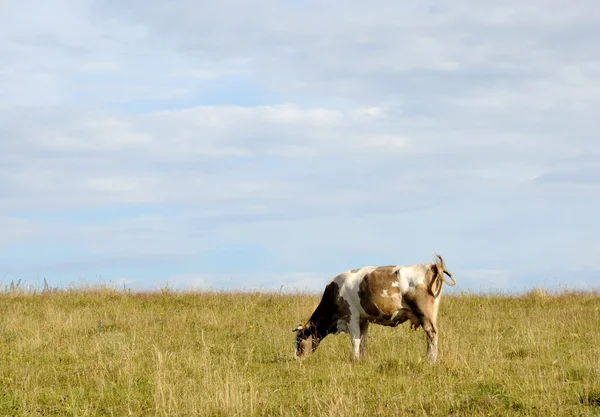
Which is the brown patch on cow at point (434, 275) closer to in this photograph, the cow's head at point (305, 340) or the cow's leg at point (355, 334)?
the cow's leg at point (355, 334)

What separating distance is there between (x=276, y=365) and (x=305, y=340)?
95 cm

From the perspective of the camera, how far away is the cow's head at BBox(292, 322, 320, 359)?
44.6 feet

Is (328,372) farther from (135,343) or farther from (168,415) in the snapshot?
(135,343)

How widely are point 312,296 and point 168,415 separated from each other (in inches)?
616

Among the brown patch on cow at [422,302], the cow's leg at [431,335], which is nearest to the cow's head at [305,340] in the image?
the brown patch on cow at [422,302]

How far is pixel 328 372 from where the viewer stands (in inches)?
473

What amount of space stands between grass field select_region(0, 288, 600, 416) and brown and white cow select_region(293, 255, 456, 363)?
0.44m

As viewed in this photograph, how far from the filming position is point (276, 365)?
42.6 feet

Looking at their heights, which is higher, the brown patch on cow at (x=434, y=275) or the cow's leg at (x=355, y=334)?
the brown patch on cow at (x=434, y=275)

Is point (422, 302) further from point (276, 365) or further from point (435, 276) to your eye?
point (276, 365)

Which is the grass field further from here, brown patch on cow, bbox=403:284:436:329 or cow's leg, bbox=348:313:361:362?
brown patch on cow, bbox=403:284:436:329

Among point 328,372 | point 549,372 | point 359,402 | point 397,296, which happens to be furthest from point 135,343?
point 549,372

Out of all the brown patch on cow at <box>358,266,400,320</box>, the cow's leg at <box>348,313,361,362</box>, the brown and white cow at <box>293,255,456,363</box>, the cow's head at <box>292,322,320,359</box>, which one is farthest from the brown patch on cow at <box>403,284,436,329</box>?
the cow's head at <box>292,322,320,359</box>

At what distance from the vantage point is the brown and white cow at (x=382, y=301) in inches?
507
